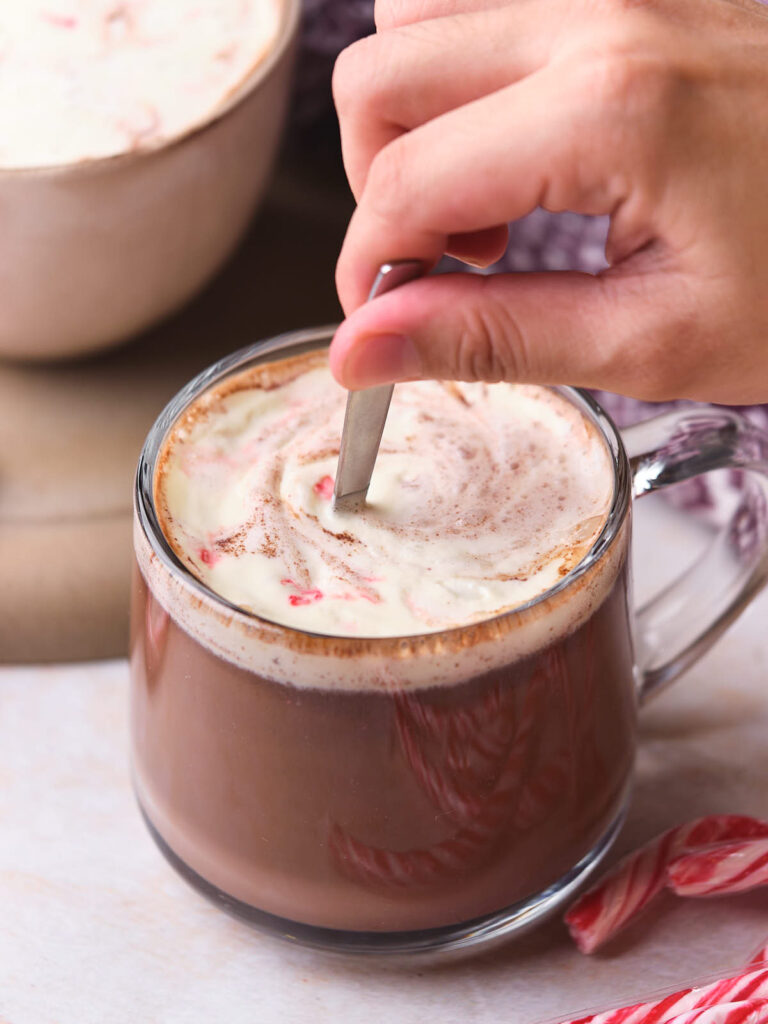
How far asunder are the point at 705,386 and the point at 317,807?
0.29 meters

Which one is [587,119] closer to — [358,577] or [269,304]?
[358,577]

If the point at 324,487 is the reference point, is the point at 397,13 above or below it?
above

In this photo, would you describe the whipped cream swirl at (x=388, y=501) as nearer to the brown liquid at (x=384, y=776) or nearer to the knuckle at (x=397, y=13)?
the brown liquid at (x=384, y=776)

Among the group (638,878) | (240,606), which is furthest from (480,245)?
(638,878)

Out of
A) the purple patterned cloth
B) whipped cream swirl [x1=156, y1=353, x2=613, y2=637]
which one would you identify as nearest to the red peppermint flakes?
whipped cream swirl [x1=156, y1=353, x2=613, y2=637]

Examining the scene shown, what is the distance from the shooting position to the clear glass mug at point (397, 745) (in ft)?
2.07

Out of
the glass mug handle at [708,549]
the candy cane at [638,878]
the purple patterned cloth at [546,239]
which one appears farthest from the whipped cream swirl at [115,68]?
the candy cane at [638,878]

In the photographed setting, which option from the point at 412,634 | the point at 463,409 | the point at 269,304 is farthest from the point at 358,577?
the point at 269,304

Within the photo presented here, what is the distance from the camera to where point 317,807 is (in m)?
0.66

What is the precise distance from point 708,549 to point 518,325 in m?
0.35

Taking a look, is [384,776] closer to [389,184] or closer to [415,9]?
[389,184]

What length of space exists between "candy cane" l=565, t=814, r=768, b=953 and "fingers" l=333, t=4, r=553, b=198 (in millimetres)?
455

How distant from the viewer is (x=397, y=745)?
640 millimetres

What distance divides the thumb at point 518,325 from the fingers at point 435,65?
89 mm
